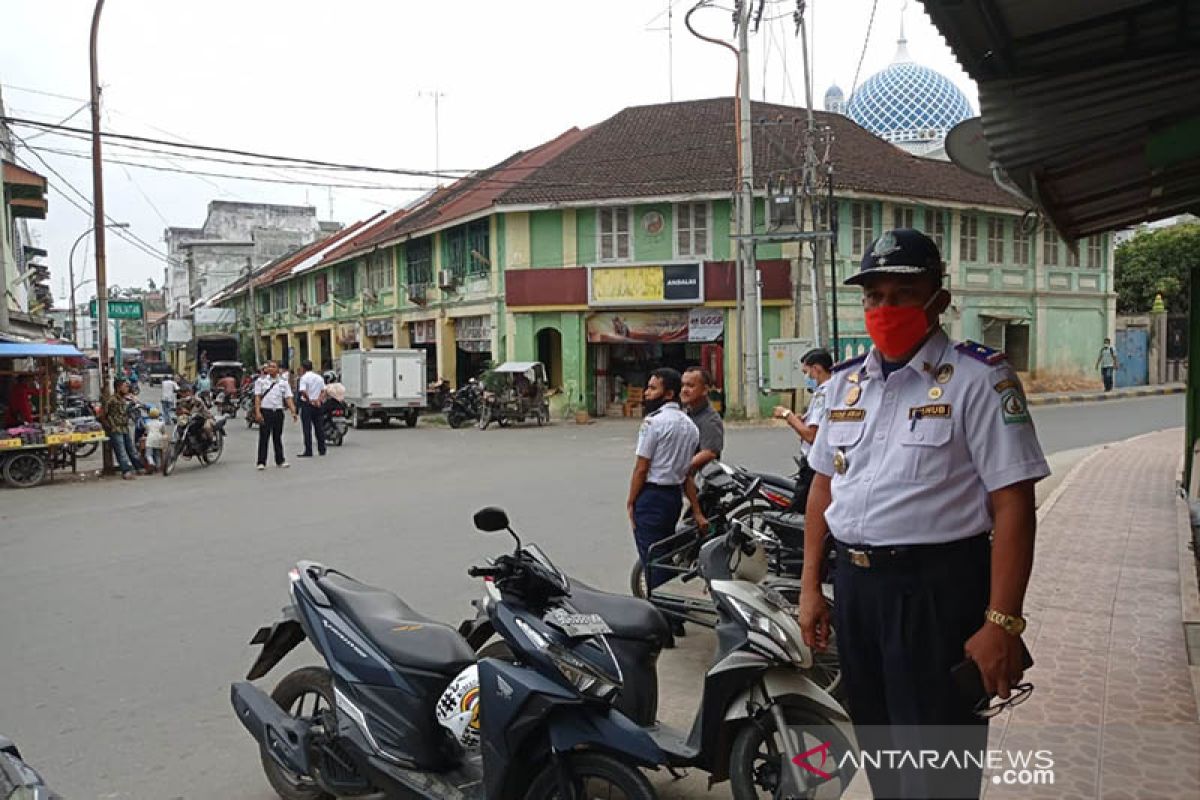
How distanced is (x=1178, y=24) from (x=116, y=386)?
48.4ft

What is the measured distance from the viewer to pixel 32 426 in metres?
14.1

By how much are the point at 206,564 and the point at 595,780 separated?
5.86 m

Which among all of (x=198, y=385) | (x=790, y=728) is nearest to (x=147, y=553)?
(x=790, y=728)

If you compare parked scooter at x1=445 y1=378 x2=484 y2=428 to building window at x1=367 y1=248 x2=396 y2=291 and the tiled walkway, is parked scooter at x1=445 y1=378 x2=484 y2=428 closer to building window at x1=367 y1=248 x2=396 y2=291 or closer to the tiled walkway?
building window at x1=367 y1=248 x2=396 y2=291

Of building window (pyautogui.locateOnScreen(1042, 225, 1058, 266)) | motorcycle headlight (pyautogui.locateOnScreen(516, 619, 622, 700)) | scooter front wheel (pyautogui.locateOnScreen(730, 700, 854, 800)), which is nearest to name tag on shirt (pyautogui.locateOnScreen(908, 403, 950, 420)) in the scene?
scooter front wheel (pyautogui.locateOnScreen(730, 700, 854, 800))

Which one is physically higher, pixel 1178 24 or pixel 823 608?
pixel 1178 24

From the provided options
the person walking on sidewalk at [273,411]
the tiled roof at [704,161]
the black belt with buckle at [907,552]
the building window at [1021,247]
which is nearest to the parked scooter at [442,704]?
the black belt with buckle at [907,552]

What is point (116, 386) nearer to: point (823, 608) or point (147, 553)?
point (147, 553)

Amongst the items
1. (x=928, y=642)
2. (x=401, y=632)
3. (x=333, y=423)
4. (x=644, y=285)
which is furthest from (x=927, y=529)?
(x=644, y=285)

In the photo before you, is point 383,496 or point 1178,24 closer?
point 1178,24

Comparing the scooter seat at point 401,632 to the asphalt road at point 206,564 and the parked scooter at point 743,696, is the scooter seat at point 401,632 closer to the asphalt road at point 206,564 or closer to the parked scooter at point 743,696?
the parked scooter at point 743,696

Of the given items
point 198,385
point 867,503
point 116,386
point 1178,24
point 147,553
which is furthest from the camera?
point 198,385

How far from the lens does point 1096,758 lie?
12.1 ft

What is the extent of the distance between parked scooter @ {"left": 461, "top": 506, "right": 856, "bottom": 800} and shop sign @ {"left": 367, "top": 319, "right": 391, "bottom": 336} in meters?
31.6
